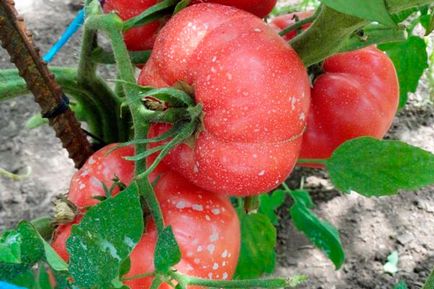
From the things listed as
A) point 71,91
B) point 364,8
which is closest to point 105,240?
point 364,8

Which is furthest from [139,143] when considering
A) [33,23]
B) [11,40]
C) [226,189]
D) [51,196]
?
[33,23]

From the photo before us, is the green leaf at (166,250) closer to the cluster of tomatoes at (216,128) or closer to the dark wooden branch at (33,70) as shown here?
the cluster of tomatoes at (216,128)

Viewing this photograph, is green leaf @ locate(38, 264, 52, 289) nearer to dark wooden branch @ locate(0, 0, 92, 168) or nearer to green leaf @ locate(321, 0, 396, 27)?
dark wooden branch @ locate(0, 0, 92, 168)

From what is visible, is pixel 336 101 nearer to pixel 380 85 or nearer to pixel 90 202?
pixel 380 85

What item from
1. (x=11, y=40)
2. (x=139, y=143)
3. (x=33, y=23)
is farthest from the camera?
(x=33, y=23)

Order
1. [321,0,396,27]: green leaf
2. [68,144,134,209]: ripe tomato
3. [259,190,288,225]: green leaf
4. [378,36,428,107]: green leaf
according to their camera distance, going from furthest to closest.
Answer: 1. [259,190,288,225]: green leaf
2. [378,36,428,107]: green leaf
3. [68,144,134,209]: ripe tomato
4. [321,0,396,27]: green leaf

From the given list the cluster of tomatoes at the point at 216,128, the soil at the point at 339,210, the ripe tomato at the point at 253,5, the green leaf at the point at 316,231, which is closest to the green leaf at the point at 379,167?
the cluster of tomatoes at the point at 216,128

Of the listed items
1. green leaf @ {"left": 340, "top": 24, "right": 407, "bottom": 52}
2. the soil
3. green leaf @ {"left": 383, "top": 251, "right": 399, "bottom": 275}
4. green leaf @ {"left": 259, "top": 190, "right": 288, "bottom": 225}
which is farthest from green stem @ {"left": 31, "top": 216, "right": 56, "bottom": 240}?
green leaf @ {"left": 383, "top": 251, "right": 399, "bottom": 275}

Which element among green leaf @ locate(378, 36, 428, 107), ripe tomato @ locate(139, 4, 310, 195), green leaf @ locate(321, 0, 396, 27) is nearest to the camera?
green leaf @ locate(321, 0, 396, 27)
